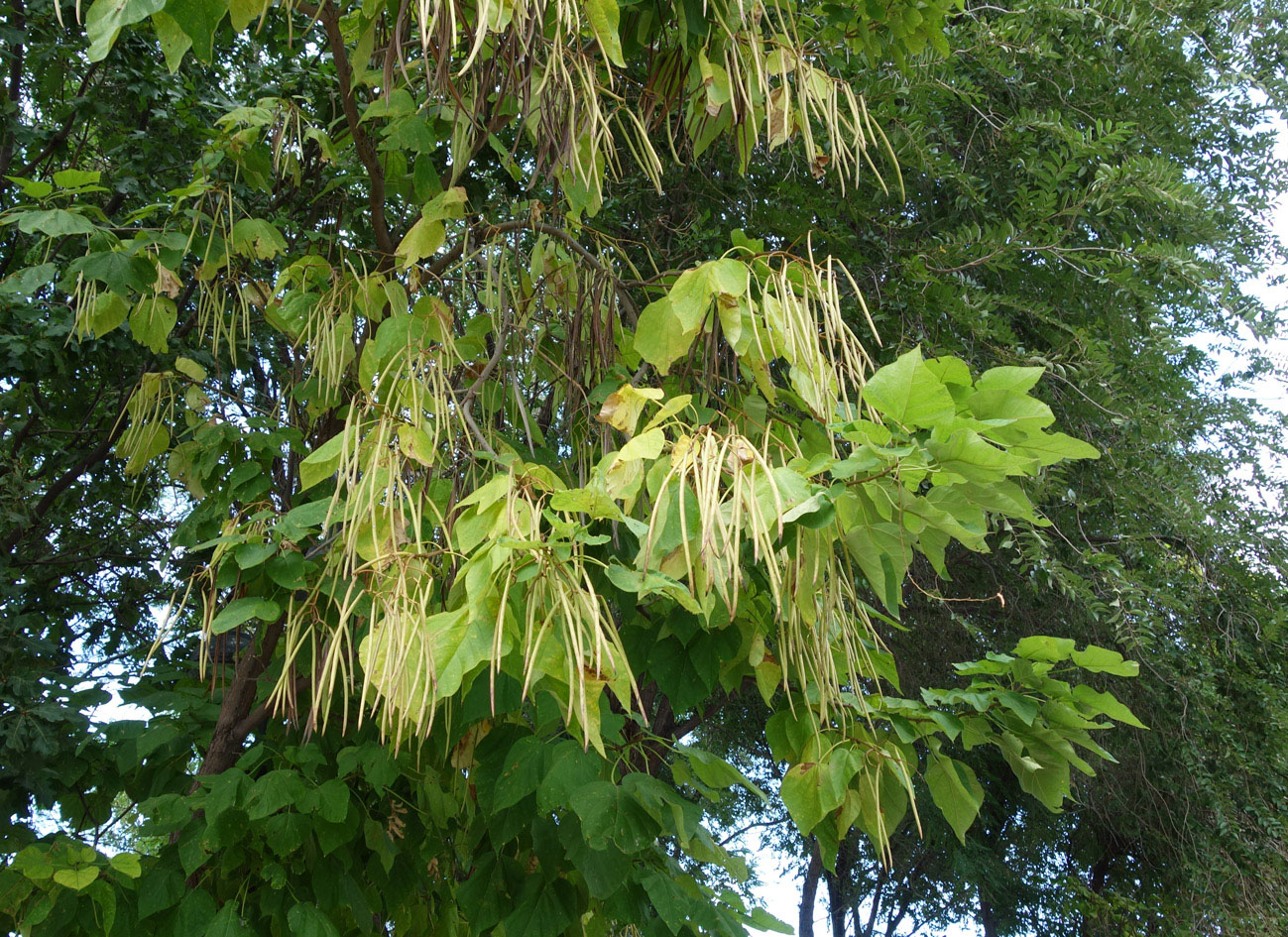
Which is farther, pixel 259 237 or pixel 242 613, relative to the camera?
pixel 259 237

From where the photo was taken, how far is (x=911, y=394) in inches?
41.4

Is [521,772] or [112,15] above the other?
[112,15]

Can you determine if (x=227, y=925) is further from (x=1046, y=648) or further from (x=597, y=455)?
(x=1046, y=648)

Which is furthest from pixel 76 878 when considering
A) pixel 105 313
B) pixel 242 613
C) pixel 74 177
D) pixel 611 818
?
pixel 74 177

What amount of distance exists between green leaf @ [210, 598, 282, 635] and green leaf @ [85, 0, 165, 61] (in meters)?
0.69

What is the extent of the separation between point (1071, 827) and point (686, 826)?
4.00m

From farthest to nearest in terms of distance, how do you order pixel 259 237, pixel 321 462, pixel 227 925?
pixel 259 237, pixel 227 925, pixel 321 462

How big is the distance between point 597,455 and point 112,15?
39.0 inches

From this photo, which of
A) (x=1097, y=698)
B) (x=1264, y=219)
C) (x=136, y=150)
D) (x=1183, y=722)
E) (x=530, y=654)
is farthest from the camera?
(x=1264, y=219)

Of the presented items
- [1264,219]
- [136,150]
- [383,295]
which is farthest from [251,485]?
[1264,219]

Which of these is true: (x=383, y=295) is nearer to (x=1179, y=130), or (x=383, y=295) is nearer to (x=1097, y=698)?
(x=1097, y=698)

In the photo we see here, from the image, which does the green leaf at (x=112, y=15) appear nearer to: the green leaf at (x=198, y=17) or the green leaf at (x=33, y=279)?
the green leaf at (x=198, y=17)

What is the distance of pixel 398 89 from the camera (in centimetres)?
180

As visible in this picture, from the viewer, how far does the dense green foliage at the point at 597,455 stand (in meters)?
1.17
